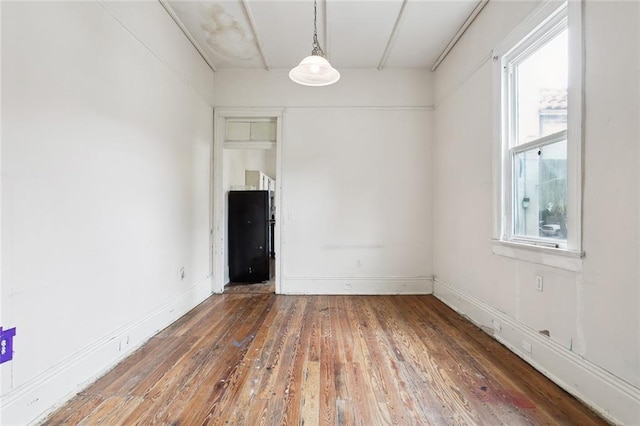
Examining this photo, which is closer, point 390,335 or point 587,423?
point 587,423

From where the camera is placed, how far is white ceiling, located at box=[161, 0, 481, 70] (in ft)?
9.69

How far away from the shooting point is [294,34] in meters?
3.41

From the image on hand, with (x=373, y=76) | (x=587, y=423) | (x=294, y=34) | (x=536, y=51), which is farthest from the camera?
(x=373, y=76)

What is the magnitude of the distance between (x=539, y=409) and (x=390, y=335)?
124 cm

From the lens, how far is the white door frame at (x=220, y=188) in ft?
13.9

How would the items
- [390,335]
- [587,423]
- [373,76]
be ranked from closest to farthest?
[587,423]
[390,335]
[373,76]

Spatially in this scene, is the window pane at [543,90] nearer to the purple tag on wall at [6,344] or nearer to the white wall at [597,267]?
the white wall at [597,267]

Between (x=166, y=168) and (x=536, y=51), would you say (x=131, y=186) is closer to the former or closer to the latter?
(x=166, y=168)

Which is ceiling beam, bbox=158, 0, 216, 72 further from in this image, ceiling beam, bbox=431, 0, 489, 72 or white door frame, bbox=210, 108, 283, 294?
ceiling beam, bbox=431, 0, 489, 72

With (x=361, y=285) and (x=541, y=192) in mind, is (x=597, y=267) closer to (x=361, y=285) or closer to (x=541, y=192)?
(x=541, y=192)

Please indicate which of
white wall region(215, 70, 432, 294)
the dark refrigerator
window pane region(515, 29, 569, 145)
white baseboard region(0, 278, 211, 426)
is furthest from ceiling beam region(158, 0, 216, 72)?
window pane region(515, 29, 569, 145)

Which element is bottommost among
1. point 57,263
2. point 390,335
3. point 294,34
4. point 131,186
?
point 390,335

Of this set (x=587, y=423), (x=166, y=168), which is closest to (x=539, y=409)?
(x=587, y=423)

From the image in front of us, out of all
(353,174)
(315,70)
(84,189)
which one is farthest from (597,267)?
(84,189)
